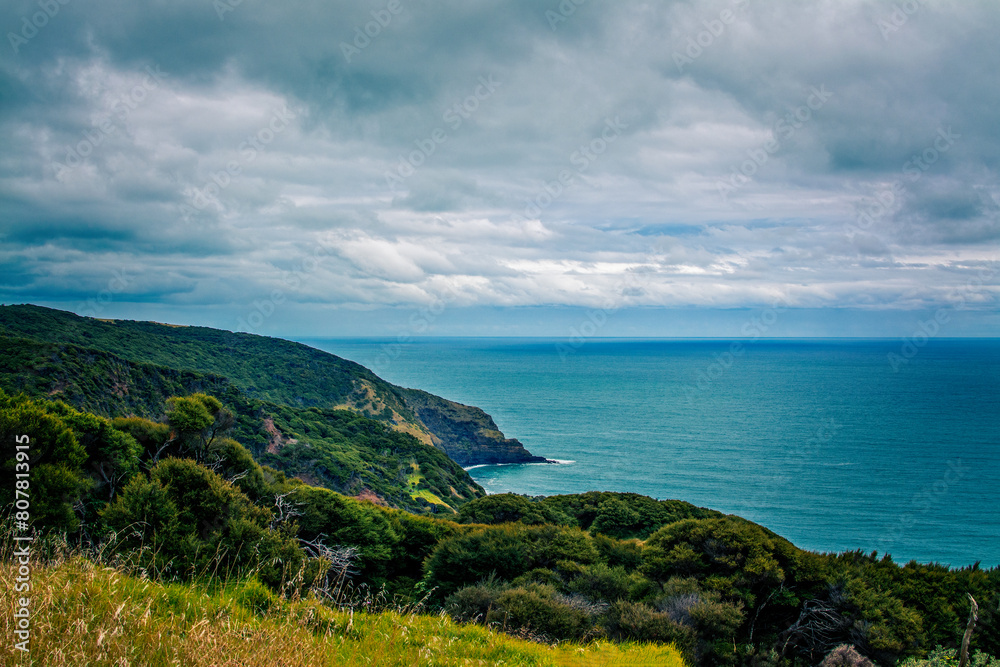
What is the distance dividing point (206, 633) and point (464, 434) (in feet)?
280

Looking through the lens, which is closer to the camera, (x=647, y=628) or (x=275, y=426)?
(x=647, y=628)

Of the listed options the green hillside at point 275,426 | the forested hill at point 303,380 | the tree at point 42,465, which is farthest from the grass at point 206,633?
the forested hill at point 303,380

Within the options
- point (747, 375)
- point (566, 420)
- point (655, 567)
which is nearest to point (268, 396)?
point (566, 420)

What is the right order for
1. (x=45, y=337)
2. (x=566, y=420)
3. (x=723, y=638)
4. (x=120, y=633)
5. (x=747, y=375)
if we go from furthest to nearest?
(x=747, y=375), (x=566, y=420), (x=45, y=337), (x=723, y=638), (x=120, y=633)

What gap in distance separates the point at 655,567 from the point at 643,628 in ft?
16.5

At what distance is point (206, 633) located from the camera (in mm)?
4020

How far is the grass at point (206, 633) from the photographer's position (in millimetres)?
3660

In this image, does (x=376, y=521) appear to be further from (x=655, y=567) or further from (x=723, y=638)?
(x=723, y=638)

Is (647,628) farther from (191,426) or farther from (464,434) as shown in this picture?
(464,434)

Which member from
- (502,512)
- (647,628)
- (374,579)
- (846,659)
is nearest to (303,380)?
(502,512)

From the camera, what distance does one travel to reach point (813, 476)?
64.8 meters

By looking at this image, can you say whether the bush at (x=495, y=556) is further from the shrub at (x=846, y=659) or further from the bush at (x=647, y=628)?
the shrub at (x=846, y=659)

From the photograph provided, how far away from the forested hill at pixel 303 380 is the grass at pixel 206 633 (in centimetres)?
7058

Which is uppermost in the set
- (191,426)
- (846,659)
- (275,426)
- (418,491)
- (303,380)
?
(191,426)
